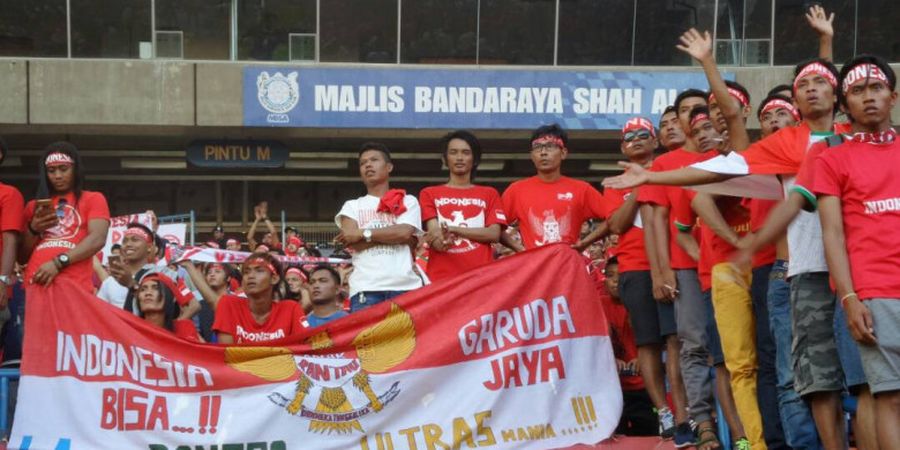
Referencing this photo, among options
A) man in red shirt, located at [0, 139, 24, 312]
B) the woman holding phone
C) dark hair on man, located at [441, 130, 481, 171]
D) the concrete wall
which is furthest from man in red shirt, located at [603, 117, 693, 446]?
the concrete wall

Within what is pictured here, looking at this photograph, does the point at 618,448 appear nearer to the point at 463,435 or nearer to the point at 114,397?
the point at 463,435

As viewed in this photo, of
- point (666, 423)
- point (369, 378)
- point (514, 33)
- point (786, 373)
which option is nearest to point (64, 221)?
point (369, 378)

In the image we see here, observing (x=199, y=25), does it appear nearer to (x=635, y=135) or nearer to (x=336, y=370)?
(x=635, y=135)

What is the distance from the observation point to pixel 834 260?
573 cm

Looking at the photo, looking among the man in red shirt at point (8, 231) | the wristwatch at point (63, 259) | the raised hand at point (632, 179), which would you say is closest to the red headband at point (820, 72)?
the raised hand at point (632, 179)

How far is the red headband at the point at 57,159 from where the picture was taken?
9.05 meters

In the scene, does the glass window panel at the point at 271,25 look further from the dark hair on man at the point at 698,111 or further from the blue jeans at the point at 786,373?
the blue jeans at the point at 786,373

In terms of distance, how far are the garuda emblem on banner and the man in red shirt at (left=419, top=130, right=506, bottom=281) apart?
3.35ft

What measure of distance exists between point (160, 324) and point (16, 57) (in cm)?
1583

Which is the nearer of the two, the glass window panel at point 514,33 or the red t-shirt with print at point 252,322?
the red t-shirt with print at point 252,322

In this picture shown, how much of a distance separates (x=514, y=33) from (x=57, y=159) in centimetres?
1631

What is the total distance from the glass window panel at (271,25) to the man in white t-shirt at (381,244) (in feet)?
51.4

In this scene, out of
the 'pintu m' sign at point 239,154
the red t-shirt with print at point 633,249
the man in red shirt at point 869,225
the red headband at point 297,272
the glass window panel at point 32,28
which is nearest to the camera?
the man in red shirt at point 869,225

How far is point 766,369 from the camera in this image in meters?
7.04
